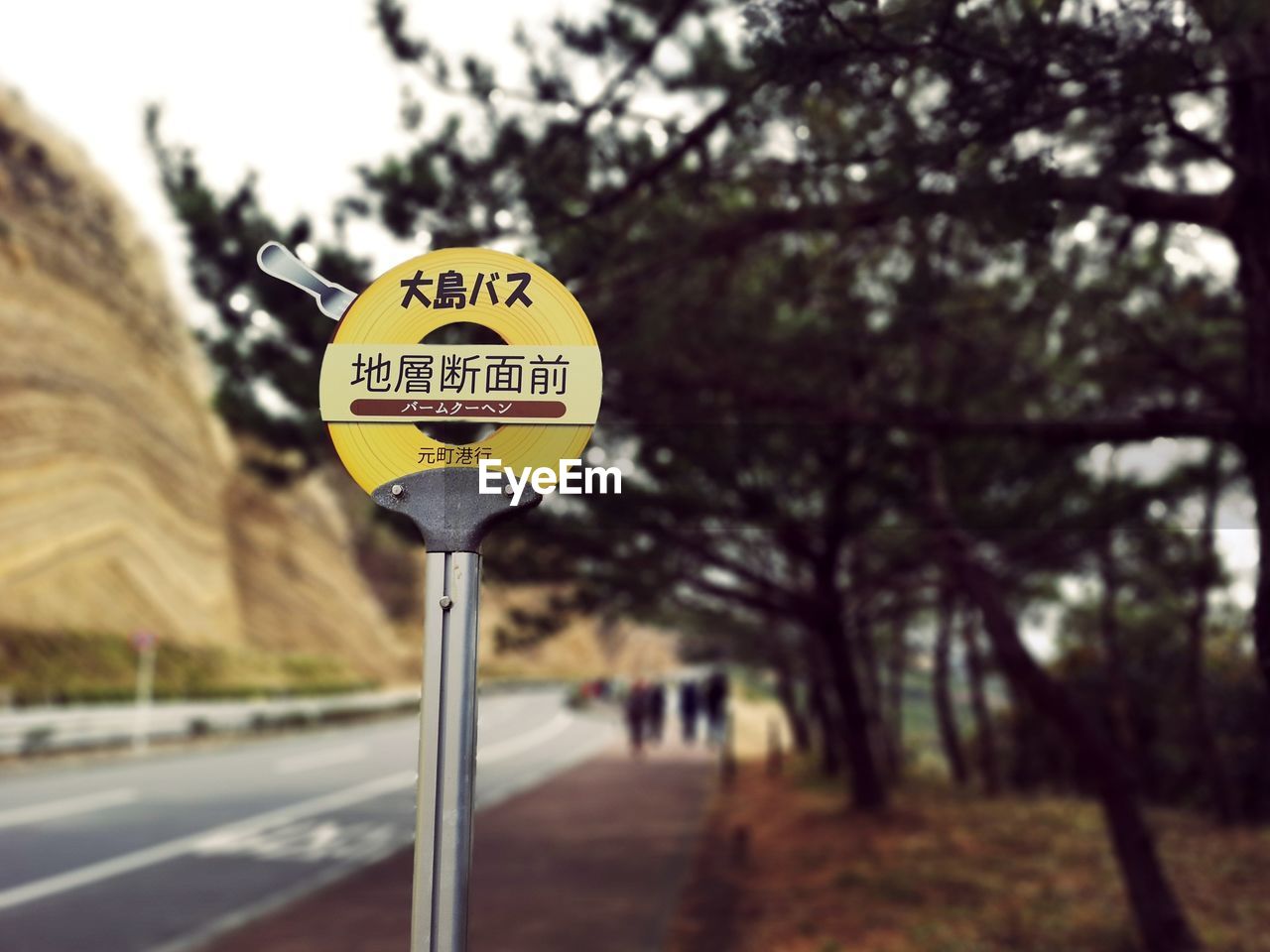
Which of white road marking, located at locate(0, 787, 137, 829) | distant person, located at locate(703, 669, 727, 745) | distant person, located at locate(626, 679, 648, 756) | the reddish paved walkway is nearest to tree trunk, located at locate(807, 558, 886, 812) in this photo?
the reddish paved walkway

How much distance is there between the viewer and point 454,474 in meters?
1.99

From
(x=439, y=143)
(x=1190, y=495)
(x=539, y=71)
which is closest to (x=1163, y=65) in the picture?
(x=539, y=71)

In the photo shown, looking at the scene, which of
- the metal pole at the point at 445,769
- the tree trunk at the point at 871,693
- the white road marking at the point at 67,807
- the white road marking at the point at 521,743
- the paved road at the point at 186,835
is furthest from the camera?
the white road marking at the point at 521,743

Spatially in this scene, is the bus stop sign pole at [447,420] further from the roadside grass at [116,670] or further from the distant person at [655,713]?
the distant person at [655,713]

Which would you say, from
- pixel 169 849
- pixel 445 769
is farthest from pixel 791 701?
pixel 445 769

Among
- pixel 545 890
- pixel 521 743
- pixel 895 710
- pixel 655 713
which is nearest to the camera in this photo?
pixel 545 890

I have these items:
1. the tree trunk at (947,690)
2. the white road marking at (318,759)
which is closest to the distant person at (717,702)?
the tree trunk at (947,690)

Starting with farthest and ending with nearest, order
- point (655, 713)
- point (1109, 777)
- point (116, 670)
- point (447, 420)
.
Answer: point (655, 713) → point (116, 670) → point (1109, 777) → point (447, 420)

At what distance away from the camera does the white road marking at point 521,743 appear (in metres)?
21.2

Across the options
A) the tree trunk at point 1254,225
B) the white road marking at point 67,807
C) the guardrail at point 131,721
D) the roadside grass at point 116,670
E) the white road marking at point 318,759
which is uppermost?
the tree trunk at point 1254,225

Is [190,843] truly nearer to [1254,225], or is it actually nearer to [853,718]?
[853,718]

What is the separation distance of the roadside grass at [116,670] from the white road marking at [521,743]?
6.94 m

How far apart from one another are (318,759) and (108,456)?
47.6 feet

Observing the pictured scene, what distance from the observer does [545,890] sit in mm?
8070
